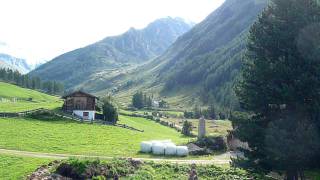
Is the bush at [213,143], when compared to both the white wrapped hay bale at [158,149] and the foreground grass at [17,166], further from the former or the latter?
the foreground grass at [17,166]

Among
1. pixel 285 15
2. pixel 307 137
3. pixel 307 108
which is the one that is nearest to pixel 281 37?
pixel 285 15

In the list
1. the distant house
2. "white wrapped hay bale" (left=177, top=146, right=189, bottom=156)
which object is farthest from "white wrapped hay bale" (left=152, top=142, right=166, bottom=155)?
the distant house

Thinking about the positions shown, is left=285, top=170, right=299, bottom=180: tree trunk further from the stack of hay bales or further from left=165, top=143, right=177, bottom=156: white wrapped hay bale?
left=165, top=143, right=177, bottom=156: white wrapped hay bale

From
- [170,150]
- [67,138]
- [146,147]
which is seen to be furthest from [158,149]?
[67,138]

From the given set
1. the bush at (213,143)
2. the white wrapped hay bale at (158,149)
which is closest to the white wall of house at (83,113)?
the bush at (213,143)

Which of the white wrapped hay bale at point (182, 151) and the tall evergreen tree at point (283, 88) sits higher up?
the tall evergreen tree at point (283, 88)

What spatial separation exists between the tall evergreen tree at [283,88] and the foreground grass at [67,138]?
25.6 meters

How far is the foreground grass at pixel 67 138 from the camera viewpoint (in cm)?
6881

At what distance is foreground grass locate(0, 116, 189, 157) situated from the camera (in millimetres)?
68812

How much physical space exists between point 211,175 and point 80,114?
5918cm

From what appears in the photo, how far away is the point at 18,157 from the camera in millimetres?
59562

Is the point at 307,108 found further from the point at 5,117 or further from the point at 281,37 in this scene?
the point at 5,117

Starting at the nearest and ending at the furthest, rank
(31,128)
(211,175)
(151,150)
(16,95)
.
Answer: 1. (211,175)
2. (151,150)
3. (31,128)
4. (16,95)

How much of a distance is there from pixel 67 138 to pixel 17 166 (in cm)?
2190
